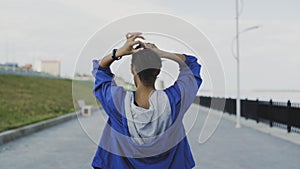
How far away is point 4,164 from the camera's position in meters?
7.02

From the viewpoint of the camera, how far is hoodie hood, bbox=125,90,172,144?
196cm

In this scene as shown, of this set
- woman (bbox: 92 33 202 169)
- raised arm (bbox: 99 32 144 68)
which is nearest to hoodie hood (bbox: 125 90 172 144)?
woman (bbox: 92 33 202 169)

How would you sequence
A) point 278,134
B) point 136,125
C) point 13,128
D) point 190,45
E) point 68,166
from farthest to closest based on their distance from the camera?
point 278,134 → point 13,128 → point 68,166 → point 190,45 → point 136,125

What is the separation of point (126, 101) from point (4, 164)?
573 cm

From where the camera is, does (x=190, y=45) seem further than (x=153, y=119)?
Yes

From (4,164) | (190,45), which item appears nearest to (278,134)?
(4,164)

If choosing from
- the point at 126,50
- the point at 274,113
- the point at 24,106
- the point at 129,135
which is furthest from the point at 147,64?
the point at 24,106

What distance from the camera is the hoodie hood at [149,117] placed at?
6.44ft

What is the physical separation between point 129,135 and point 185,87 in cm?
38

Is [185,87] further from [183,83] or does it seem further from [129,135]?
[129,135]

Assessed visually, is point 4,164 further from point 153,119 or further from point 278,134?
point 278,134

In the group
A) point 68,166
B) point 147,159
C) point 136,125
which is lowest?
point 68,166

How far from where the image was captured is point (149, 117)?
1964 mm

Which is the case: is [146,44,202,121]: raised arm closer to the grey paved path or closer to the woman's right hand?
the woman's right hand
